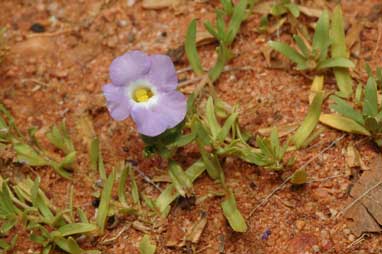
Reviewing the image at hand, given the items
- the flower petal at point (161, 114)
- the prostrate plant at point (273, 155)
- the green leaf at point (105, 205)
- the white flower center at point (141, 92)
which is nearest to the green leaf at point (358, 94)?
the prostrate plant at point (273, 155)

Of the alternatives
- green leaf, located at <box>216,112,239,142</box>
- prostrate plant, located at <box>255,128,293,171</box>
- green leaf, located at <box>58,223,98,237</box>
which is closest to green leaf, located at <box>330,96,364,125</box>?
prostrate plant, located at <box>255,128,293,171</box>

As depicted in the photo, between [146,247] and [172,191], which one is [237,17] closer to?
[172,191]

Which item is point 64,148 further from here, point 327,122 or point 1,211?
point 327,122

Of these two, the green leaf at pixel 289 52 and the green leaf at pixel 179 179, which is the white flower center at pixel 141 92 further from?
the green leaf at pixel 289 52

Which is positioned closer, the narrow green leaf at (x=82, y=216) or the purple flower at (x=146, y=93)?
the purple flower at (x=146, y=93)

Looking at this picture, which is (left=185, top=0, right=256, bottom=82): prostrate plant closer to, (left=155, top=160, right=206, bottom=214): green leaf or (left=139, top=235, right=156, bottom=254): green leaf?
(left=155, top=160, right=206, bottom=214): green leaf

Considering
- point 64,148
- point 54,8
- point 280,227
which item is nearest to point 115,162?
point 64,148

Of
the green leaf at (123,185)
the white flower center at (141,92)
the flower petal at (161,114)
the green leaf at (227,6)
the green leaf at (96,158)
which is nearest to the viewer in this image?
the flower petal at (161,114)
